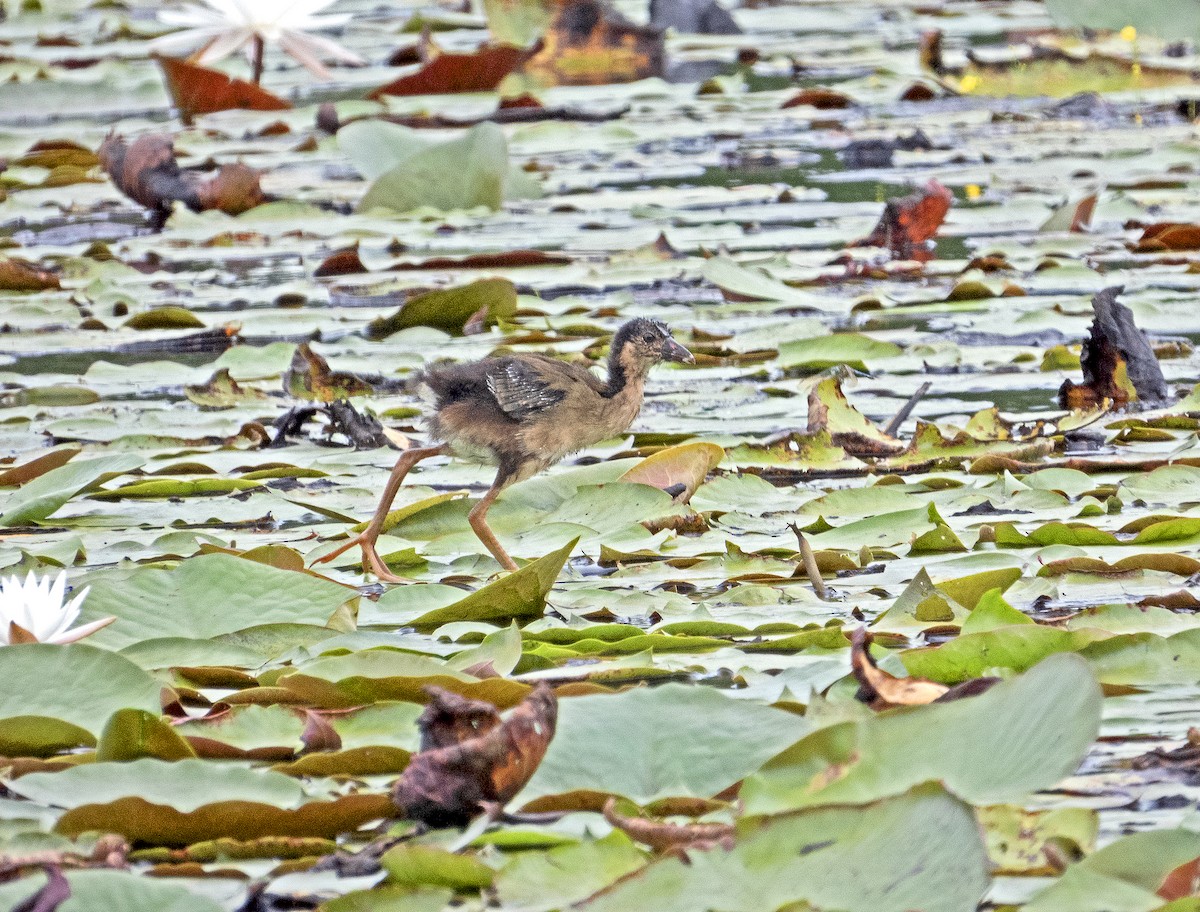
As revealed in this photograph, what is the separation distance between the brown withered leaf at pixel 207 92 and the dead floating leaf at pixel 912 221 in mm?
3930

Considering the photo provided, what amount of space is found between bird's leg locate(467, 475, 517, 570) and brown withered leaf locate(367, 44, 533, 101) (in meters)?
5.75

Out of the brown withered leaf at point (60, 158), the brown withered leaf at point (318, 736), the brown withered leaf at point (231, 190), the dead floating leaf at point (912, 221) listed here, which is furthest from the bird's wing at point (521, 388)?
the brown withered leaf at point (60, 158)

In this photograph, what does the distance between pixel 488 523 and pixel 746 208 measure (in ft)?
10.4

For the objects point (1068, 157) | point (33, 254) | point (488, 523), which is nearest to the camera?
point (488, 523)

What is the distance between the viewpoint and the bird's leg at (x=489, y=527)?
3422 millimetres

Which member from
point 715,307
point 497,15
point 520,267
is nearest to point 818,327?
point 715,307

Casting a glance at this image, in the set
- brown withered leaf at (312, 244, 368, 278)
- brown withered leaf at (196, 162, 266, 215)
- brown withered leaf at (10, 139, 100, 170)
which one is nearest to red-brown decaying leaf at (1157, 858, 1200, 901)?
brown withered leaf at (312, 244, 368, 278)

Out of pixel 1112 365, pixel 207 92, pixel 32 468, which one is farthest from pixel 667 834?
pixel 207 92

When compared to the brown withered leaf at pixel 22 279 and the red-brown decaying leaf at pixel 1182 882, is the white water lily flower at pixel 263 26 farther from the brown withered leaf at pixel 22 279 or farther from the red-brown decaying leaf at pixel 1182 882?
the red-brown decaying leaf at pixel 1182 882

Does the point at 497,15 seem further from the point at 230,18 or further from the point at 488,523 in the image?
the point at 488,523

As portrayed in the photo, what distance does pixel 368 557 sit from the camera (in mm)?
3355

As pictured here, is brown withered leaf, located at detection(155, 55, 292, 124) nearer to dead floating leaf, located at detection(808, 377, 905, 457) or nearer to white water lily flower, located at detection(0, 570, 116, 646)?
dead floating leaf, located at detection(808, 377, 905, 457)

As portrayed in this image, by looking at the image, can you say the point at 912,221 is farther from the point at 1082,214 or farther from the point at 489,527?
the point at 489,527

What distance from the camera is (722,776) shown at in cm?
224
